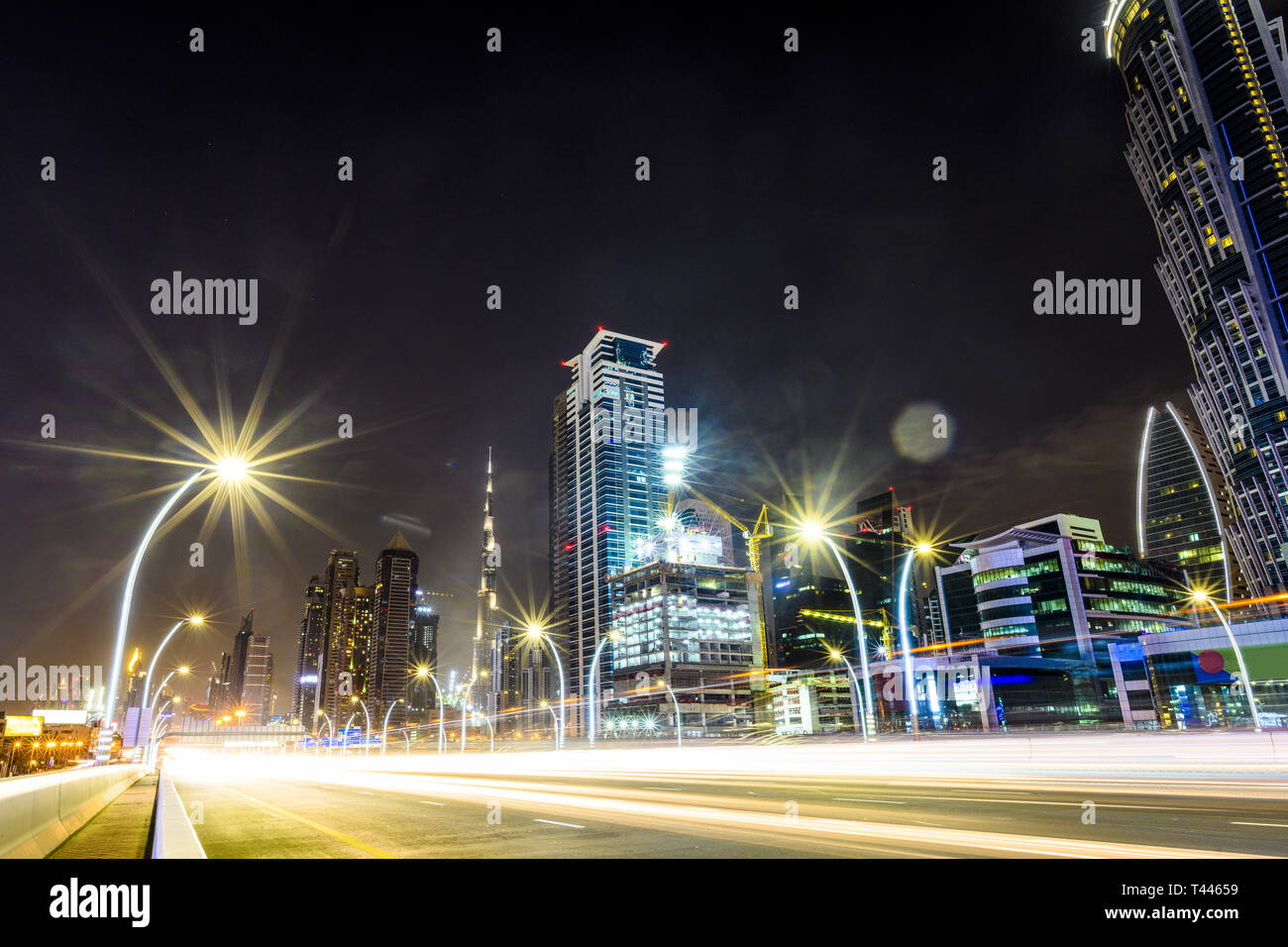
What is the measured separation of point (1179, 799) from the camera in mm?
16141

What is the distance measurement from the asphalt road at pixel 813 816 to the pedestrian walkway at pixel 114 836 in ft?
3.56

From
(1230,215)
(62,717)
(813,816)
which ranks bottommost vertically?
(62,717)

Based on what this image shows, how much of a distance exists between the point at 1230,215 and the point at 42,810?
161838mm

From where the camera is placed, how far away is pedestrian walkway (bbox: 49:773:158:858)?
10.8 m

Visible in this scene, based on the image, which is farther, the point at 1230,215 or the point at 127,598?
the point at 1230,215

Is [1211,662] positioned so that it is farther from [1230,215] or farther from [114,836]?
[114,836]

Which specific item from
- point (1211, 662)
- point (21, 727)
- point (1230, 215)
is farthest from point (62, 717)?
point (1230, 215)

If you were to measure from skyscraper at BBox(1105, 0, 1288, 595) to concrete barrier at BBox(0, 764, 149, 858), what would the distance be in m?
151

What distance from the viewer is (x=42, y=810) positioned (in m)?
10.3

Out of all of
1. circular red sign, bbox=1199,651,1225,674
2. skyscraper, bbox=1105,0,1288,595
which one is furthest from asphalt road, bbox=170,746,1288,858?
skyscraper, bbox=1105,0,1288,595
